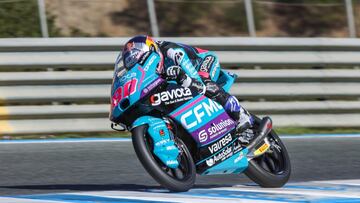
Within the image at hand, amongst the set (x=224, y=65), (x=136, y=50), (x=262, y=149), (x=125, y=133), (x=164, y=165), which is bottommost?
(x=125, y=133)

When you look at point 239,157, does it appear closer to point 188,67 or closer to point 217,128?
point 217,128

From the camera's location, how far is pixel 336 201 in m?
5.34

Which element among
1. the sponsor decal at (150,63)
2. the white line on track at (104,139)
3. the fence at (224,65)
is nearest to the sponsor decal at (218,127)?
the sponsor decal at (150,63)

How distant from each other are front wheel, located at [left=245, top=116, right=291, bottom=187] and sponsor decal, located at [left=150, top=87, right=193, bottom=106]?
30.6 inches

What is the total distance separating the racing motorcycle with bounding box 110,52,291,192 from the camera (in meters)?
5.43

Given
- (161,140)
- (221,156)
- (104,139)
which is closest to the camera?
(161,140)

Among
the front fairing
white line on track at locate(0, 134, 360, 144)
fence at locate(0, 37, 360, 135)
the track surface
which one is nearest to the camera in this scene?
the front fairing

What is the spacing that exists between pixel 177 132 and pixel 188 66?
1.63ft

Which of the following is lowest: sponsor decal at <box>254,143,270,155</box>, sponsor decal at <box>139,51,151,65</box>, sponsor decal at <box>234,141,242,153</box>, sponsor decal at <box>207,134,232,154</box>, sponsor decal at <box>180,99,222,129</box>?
sponsor decal at <box>254,143,270,155</box>

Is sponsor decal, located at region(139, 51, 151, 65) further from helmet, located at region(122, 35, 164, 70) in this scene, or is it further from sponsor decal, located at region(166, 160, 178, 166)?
sponsor decal, located at region(166, 160, 178, 166)

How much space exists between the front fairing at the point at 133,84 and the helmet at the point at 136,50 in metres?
0.04

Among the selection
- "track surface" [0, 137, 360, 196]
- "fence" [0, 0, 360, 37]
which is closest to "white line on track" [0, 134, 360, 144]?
"track surface" [0, 137, 360, 196]

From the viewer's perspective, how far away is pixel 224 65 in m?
9.32

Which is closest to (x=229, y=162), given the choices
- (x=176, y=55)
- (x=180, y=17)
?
(x=176, y=55)
